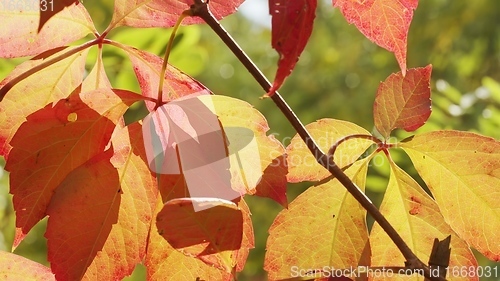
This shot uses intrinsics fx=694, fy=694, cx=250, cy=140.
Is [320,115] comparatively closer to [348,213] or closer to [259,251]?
[259,251]

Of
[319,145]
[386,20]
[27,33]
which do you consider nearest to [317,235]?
[319,145]

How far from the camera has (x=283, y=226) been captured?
55cm

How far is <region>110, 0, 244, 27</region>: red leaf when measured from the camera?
21.6 inches

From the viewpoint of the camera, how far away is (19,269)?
1.78 ft

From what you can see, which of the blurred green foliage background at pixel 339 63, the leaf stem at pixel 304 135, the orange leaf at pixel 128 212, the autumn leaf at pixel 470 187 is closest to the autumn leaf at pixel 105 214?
the orange leaf at pixel 128 212

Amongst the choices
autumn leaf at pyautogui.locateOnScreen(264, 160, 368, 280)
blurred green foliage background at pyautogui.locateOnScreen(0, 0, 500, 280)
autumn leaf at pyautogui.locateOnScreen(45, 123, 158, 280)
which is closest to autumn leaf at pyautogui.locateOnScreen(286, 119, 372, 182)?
autumn leaf at pyautogui.locateOnScreen(264, 160, 368, 280)

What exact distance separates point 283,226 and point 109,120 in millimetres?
159

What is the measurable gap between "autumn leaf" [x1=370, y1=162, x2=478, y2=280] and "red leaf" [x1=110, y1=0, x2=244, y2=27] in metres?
0.19

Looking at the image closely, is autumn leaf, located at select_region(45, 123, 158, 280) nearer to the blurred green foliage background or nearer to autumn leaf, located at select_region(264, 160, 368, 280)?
autumn leaf, located at select_region(264, 160, 368, 280)

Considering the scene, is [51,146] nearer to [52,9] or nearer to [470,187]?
[52,9]

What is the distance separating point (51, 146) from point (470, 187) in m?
0.33

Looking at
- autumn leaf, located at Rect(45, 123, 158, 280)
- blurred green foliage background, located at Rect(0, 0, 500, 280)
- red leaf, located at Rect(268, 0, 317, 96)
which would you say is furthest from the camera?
blurred green foliage background, located at Rect(0, 0, 500, 280)

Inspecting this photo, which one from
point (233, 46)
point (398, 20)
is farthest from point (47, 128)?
point (398, 20)

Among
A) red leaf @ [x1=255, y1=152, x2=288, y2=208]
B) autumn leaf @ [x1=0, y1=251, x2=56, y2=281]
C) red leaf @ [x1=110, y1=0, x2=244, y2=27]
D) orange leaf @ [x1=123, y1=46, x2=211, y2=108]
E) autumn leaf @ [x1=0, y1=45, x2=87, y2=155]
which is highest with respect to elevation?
red leaf @ [x1=110, y1=0, x2=244, y2=27]
